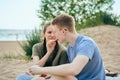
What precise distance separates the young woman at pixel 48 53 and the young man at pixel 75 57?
25.6 inches

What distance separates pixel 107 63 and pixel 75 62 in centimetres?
626

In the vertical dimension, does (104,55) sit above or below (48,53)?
below

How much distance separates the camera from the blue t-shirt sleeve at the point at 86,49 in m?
3.01

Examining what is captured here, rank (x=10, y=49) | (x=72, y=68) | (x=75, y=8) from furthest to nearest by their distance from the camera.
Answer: (x=75, y=8) < (x=10, y=49) < (x=72, y=68)

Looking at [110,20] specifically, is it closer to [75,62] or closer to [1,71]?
[1,71]

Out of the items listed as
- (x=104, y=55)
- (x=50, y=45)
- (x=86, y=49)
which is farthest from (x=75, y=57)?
(x=104, y=55)

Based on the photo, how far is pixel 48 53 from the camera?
4.22 metres

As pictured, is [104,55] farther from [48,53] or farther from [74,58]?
[74,58]

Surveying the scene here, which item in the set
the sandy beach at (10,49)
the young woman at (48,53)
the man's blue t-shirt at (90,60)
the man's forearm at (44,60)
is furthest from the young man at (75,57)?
the sandy beach at (10,49)

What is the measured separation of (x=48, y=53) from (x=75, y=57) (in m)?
1.16

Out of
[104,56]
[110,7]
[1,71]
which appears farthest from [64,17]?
[110,7]

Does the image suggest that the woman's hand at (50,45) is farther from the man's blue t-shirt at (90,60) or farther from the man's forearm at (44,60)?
the man's blue t-shirt at (90,60)

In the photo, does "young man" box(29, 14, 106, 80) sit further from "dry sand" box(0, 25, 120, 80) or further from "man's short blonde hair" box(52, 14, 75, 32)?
"dry sand" box(0, 25, 120, 80)

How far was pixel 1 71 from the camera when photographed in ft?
26.3
